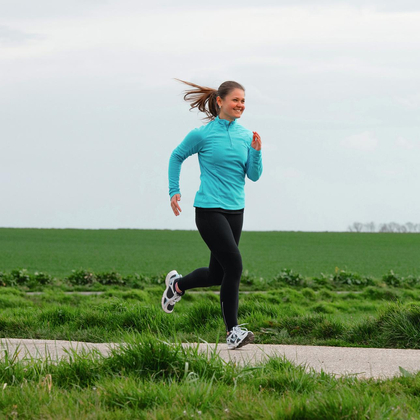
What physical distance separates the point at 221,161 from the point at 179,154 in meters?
0.51

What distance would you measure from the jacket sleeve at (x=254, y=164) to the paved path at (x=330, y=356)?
1680 mm

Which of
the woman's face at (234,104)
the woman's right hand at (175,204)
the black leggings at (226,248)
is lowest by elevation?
the black leggings at (226,248)

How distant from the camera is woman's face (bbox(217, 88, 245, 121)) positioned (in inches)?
242

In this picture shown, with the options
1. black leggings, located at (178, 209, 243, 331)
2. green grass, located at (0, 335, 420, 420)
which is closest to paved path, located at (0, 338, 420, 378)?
green grass, located at (0, 335, 420, 420)

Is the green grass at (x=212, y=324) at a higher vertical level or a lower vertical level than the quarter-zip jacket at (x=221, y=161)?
lower

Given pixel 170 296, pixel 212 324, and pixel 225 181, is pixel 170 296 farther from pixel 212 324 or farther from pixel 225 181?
pixel 225 181

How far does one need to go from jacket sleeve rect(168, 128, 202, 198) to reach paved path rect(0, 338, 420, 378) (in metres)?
1.62

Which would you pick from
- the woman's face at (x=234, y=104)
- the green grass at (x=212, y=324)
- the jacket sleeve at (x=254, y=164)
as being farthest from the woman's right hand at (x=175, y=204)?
the green grass at (x=212, y=324)

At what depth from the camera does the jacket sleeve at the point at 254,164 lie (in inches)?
240

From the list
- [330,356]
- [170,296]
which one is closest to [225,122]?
[170,296]

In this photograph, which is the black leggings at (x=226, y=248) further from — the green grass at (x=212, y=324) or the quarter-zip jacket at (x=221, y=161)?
the green grass at (x=212, y=324)

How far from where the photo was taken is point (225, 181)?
6031 millimetres

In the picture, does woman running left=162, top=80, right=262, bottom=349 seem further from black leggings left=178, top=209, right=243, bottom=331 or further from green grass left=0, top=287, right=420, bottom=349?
green grass left=0, top=287, right=420, bottom=349

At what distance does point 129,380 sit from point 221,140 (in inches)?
111
